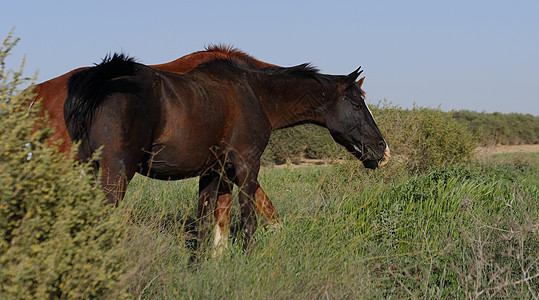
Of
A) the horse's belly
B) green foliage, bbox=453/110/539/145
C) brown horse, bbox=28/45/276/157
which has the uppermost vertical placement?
green foliage, bbox=453/110/539/145

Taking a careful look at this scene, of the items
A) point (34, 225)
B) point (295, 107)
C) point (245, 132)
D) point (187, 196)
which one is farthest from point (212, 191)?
point (34, 225)

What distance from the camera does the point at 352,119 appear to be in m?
5.62

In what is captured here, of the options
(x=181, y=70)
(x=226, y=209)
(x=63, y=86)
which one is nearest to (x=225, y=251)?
(x=226, y=209)

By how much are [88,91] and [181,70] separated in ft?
7.38

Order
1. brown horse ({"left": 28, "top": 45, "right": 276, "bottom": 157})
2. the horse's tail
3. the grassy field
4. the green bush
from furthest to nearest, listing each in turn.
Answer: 1. the green bush
2. brown horse ({"left": 28, "top": 45, "right": 276, "bottom": 157})
3. the horse's tail
4. the grassy field

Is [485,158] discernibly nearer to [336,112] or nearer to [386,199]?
[386,199]

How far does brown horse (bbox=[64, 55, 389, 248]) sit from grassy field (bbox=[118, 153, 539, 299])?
347 mm

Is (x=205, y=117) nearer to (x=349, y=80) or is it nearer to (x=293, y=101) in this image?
(x=293, y=101)

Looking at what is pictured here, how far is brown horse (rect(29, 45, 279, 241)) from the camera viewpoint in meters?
4.22

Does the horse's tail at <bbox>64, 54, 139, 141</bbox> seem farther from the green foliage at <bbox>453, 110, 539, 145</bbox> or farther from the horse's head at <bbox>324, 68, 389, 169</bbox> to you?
the green foliage at <bbox>453, 110, 539, 145</bbox>

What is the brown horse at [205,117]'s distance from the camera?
13.1 ft

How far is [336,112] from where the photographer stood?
5629mm

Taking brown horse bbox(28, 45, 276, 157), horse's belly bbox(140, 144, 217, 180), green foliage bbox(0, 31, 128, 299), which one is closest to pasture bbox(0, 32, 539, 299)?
green foliage bbox(0, 31, 128, 299)

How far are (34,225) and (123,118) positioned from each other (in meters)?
1.66
